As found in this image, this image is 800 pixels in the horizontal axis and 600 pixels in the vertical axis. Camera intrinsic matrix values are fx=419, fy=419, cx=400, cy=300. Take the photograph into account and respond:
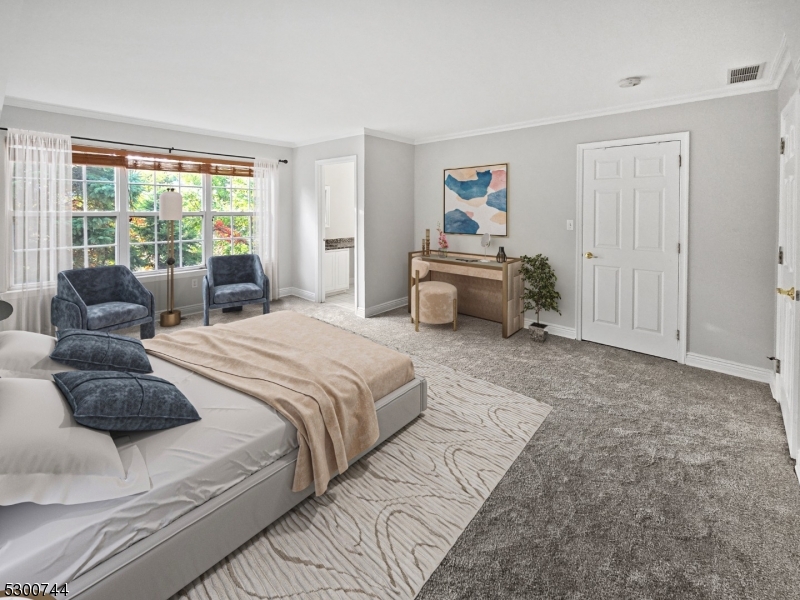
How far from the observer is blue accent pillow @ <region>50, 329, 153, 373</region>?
213 centimetres

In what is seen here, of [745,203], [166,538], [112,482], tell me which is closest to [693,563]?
[166,538]

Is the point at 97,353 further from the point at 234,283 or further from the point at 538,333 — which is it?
the point at 538,333

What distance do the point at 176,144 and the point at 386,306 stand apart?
353cm

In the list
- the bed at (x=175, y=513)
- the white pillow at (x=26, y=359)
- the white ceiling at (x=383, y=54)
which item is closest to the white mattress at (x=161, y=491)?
the bed at (x=175, y=513)

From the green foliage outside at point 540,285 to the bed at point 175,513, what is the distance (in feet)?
11.7

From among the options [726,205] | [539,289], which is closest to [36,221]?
[539,289]

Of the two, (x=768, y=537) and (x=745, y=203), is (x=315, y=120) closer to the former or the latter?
(x=745, y=203)

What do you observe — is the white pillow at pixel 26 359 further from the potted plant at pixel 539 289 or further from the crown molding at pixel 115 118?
the potted plant at pixel 539 289

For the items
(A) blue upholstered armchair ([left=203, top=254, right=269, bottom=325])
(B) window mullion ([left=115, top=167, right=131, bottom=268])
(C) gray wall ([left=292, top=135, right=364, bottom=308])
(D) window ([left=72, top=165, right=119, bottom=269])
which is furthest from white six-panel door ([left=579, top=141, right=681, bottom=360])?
(D) window ([left=72, top=165, right=119, bottom=269])

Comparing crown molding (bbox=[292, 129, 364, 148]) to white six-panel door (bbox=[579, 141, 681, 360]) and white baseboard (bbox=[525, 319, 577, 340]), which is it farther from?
white baseboard (bbox=[525, 319, 577, 340])

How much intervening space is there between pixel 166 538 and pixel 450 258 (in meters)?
4.65

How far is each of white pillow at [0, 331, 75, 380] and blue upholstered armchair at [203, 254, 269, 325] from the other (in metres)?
2.96

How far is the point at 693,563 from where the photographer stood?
5.73 feet

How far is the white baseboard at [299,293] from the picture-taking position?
6770 millimetres
